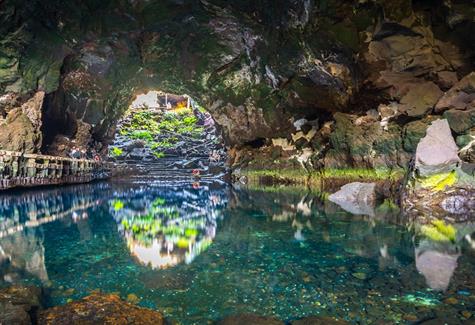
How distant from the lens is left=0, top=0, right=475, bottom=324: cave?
10.8 ft

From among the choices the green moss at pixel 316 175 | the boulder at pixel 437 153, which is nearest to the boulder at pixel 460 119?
the boulder at pixel 437 153

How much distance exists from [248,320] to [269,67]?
13.5 meters

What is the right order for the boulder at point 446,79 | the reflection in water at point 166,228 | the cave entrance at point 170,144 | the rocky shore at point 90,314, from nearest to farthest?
the rocky shore at point 90,314, the reflection in water at point 166,228, the boulder at point 446,79, the cave entrance at point 170,144

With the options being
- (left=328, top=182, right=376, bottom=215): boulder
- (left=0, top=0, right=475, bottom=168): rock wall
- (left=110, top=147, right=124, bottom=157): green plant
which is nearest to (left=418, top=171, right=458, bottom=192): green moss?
(left=0, top=0, right=475, bottom=168): rock wall

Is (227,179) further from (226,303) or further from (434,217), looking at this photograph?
(226,303)

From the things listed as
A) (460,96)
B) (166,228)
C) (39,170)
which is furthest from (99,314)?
(39,170)

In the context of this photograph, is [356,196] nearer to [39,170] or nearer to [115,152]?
[39,170]

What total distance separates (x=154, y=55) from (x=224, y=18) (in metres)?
5.50

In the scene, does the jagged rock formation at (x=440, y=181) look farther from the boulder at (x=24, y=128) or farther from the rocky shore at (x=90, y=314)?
the boulder at (x=24, y=128)

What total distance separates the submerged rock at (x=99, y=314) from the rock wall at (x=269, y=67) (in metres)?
9.55

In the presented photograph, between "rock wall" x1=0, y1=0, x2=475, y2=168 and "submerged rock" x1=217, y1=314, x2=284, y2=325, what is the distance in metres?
8.83

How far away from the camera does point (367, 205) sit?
9492 millimetres

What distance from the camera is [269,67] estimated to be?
14953 millimetres

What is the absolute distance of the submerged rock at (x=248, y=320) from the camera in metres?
2.68
